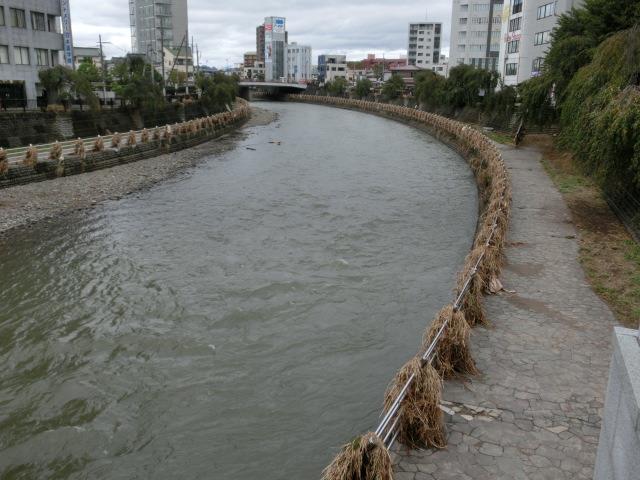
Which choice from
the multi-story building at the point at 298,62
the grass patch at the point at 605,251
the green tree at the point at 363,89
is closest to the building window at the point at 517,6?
the green tree at the point at 363,89

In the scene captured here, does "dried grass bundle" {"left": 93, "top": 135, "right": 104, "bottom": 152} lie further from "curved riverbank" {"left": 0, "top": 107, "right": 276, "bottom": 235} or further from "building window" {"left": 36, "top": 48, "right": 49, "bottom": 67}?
"building window" {"left": 36, "top": 48, "right": 49, "bottom": 67}

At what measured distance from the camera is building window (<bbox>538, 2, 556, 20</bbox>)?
171 ft

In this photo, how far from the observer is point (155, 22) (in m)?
119

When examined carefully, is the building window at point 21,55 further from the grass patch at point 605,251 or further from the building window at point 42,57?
the grass patch at point 605,251

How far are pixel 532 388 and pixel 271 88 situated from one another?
Result: 133 meters

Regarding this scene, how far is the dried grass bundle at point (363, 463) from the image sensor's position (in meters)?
5.49

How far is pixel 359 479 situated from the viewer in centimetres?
558

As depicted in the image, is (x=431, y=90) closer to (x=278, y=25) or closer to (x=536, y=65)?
(x=536, y=65)

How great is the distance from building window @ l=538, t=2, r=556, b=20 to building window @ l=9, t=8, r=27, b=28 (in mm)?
44977

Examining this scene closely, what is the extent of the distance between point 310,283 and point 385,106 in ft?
238

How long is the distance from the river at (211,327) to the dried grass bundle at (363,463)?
2.55 meters

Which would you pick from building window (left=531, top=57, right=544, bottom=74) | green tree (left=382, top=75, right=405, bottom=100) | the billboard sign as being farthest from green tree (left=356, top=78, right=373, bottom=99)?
the billboard sign

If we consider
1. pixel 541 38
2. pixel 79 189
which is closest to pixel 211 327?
pixel 79 189

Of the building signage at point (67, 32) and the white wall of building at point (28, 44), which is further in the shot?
the building signage at point (67, 32)
